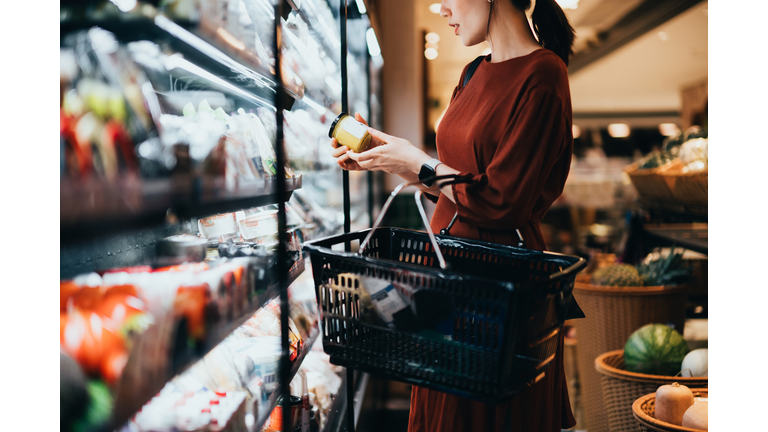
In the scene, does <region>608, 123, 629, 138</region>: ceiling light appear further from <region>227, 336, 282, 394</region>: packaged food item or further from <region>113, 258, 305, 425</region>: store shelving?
<region>113, 258, 305, 425</region>: store shelving

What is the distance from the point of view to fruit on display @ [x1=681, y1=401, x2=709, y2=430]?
5.38 ft

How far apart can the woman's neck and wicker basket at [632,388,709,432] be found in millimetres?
1213

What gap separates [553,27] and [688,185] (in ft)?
5.39

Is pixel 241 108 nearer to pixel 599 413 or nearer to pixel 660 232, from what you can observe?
pixel 599 413

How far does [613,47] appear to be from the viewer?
7.31 meters

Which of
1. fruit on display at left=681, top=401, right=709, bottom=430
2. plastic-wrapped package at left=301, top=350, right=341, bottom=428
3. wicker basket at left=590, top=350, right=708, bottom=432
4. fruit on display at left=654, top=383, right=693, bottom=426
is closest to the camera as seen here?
fruit on display at left=681, top=401, right=709, bottom=430

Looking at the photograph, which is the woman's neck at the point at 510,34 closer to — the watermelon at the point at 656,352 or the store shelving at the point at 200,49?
the store shelving at the point at 200,49

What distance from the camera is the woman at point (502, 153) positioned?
1196 millimetres

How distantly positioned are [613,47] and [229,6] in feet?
24.1

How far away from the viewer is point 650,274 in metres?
2.85

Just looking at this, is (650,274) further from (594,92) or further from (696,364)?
(594,92)

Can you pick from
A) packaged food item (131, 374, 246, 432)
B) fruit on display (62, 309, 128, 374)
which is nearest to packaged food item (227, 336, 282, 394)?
packaged food item (131, 374, 246, 432)

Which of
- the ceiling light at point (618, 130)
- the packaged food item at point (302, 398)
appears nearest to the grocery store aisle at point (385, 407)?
the packaged food item at point (302, 398)
